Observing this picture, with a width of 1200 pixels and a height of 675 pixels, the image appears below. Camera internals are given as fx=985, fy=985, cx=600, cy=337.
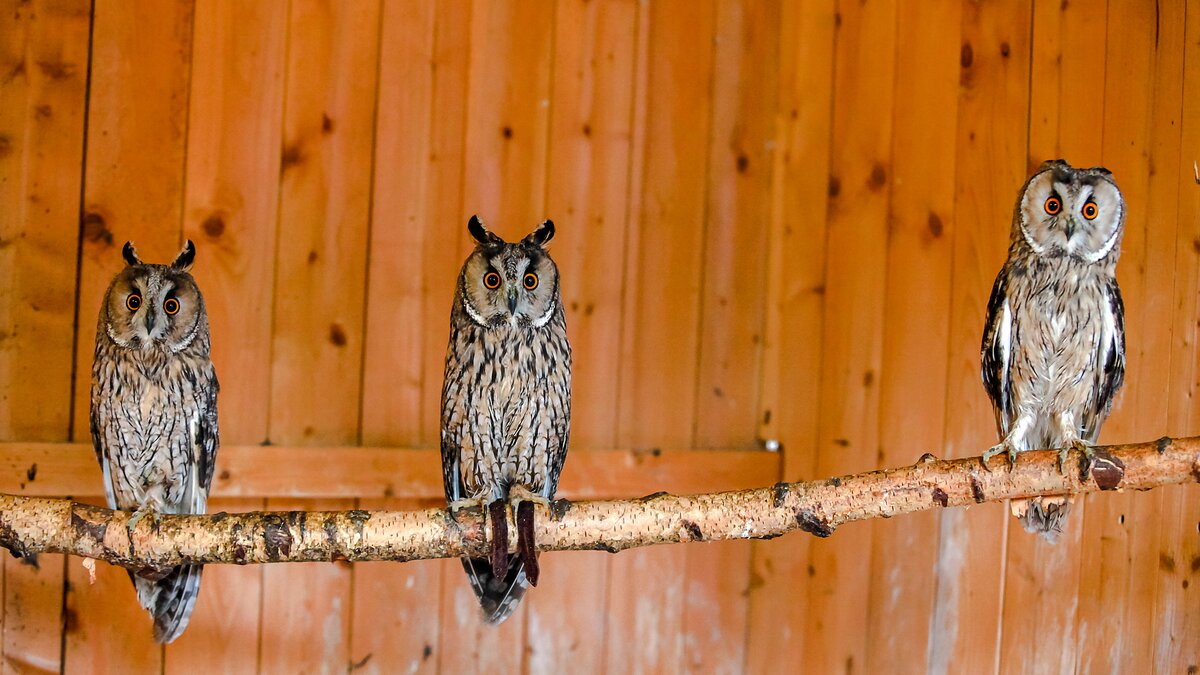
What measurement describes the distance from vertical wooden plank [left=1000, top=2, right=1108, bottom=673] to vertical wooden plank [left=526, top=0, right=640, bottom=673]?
1256 mm

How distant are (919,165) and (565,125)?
1.10 metres

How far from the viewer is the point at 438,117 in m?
2.78

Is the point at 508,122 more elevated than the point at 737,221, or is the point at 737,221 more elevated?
the point at 508,122

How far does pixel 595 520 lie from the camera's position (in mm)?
1843

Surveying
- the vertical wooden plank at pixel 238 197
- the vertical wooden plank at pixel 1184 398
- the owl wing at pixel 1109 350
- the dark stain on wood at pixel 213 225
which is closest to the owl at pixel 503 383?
the vertical wooden plank at pixel 238 197

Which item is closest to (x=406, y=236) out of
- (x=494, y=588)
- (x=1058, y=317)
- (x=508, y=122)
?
(x=508, y=122)

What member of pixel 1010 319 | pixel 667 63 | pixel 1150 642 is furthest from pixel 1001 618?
pixel 667 63

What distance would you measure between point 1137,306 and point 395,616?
2421 mm

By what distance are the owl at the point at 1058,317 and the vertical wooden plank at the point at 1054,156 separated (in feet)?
2.92

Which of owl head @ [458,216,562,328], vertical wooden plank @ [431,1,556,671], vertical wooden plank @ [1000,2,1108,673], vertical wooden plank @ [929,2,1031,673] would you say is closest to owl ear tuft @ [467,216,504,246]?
owl head @ [458,216,562,328]

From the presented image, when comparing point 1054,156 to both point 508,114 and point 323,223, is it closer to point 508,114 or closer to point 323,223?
point 508,114

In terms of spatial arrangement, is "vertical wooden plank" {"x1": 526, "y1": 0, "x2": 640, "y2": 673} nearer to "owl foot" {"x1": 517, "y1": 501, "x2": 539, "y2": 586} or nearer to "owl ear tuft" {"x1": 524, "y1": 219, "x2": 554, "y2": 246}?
"owl ear tuft" {"x1": 524, "y1": 219, "x2": 554, "y2": 246}

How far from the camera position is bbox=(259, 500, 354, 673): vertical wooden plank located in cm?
258

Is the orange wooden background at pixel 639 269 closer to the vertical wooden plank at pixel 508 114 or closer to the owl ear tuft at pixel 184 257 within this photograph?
the vertical wooden plank at pixel 508 114
